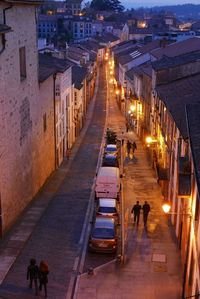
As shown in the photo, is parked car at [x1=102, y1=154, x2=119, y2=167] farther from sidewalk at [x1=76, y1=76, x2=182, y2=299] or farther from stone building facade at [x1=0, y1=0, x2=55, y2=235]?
sidewalk at [x1=76, y1=76, x2=182, y2=299]

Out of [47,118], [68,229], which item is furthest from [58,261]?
[47,118]

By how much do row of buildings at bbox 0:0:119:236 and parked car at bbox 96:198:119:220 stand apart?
4.75m

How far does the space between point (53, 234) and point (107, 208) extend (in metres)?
3.91

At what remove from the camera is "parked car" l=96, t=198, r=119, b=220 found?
27.8 metres

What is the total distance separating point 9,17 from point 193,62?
1662 cm

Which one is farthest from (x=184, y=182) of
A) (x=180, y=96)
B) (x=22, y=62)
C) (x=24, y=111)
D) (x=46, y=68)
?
(x=46, y=68)

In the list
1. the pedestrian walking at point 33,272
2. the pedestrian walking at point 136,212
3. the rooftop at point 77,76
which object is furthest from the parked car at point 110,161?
the pedestrian walking at point 33,272

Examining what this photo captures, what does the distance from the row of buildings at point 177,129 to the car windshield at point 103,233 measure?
11.5ft

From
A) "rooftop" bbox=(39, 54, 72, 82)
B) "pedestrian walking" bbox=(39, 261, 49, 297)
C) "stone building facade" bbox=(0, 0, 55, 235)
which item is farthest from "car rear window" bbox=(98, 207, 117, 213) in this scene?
"rooftop" bbox=(39, 54, 72, 82)

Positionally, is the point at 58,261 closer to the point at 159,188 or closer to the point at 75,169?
the point at 159,188

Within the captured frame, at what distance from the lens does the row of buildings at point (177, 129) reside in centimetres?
1967

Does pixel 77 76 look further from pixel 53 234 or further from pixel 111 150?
pixel 53 234

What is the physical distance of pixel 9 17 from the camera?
2591 centimetres

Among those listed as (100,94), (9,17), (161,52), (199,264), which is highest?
(9,17)
